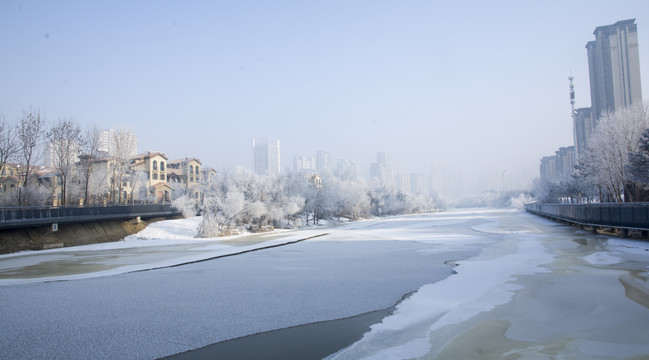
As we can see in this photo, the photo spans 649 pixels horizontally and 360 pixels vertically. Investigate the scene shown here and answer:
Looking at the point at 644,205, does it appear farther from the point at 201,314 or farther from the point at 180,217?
the point at 180,217

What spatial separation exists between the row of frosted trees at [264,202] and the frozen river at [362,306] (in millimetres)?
24951

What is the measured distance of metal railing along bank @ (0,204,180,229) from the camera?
24.6m

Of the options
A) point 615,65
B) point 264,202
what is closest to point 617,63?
point 615,65

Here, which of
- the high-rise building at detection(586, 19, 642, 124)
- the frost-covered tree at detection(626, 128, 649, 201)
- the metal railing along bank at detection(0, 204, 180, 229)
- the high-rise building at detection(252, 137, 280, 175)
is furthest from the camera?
the high-rise building at detection(252, 137, 280, 175)

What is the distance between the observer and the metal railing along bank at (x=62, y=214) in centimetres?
2462

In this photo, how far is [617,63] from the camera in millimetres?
90000

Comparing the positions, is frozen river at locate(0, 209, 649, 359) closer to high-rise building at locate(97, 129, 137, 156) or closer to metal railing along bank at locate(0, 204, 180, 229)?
metal railing along bank at locate(0, 204, 180, 229)

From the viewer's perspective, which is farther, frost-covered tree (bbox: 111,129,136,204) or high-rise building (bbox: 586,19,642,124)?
high-rise building (bbox: 586,19,642,124)

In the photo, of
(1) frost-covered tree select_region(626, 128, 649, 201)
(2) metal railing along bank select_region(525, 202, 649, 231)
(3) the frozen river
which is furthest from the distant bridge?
(3) the frozen river

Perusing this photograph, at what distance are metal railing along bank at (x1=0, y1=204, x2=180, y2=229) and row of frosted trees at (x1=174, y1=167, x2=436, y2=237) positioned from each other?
22.0ft

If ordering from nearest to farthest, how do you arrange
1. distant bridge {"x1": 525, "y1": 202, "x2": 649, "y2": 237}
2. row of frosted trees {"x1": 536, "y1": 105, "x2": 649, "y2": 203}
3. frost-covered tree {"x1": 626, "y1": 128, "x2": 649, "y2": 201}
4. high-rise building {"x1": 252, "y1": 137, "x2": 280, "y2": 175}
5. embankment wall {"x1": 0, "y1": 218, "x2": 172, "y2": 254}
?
distant bridge {"x1": 525, "y1": 202, "x2": 649, "y2": 237} → embankment wall {"x1": 0, "y1": 218, "x2": 172, "y2": 254} → frost-covered tree {"x1": 626, "y1": 128, "x2": 649, "y2": 201} → row of frosted trees {"x1": 536, "y1": 105, "x2": 649, "y2": 203} → high-rise building {"x1": 252, "y1": 137, "x2": 280, "y2": 175}

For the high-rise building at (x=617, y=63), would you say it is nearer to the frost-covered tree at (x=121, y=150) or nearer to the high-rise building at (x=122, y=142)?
the high-rise building at (x=122, y=142)

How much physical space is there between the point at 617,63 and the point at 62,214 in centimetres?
11039

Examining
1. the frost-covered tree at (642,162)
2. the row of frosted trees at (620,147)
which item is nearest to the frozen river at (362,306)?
the frost-covered tree at (642,162)
